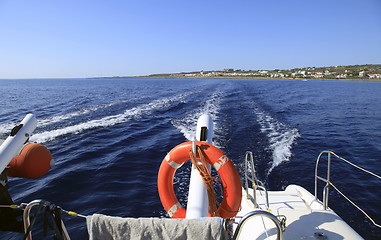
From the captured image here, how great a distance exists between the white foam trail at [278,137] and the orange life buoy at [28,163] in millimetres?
4758

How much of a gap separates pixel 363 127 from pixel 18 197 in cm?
1271

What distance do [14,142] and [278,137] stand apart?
301 inches

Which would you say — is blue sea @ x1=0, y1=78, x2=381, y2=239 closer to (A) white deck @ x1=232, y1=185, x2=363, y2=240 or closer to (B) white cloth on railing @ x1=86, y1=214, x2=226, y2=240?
(A) white deck @ x1=232, y1=185, x2=363, y2=240

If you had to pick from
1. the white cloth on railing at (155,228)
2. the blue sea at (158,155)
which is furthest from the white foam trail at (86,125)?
the white cloth on railing at (155,228)

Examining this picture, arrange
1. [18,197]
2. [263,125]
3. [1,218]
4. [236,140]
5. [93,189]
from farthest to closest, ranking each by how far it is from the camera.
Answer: [263,125] < [236,140] < [93,189] < [18,197] < [1,218]

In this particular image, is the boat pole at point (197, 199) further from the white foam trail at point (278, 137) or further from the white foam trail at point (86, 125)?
the white foam trail at point (86, 125)

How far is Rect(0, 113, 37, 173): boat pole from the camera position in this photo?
86.9 inches

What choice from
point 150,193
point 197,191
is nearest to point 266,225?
point 197,191

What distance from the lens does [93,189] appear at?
4297mm

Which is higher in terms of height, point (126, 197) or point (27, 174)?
point (27, 174)

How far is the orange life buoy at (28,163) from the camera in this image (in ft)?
7.62

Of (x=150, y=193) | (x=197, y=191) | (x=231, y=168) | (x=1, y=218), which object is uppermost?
(x=231, y=168)

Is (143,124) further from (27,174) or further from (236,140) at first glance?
(27,174)

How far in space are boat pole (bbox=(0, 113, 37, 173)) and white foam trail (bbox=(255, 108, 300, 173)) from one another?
4967 millimetres
